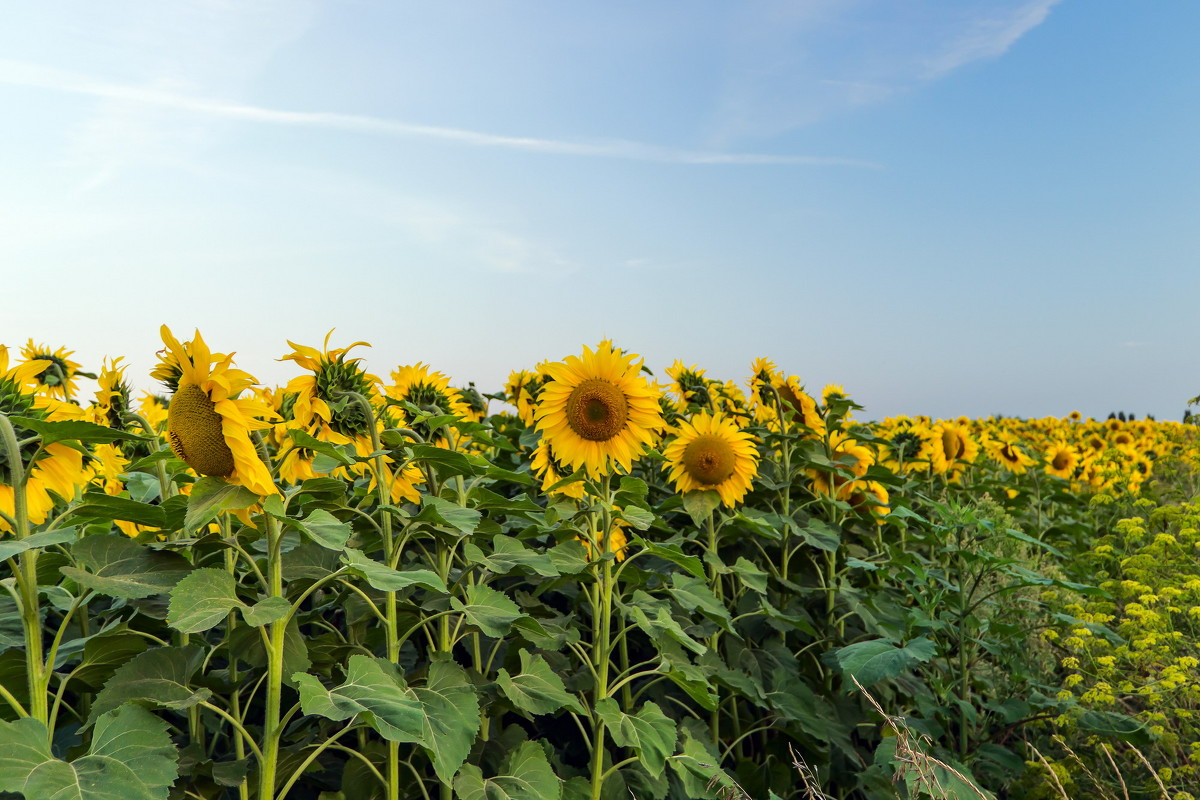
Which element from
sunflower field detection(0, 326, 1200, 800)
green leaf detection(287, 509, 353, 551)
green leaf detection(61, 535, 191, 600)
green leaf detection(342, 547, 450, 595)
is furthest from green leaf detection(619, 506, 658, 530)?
green leaf detection(61, 535, 191, 600)

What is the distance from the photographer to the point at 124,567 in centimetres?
200

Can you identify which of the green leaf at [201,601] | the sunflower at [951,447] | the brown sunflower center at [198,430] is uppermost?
the sunflower at [951,447]

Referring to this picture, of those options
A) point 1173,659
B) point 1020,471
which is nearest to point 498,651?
point 1173,659

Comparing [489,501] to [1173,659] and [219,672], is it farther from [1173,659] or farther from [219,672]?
[1173,659]

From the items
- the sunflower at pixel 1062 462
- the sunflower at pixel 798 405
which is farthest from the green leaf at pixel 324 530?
the sunflower at pixel 1062 462

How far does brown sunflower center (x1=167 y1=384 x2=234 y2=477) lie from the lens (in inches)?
78.0

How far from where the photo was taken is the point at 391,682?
81.3 inches

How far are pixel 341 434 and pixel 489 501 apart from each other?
0.50 meters

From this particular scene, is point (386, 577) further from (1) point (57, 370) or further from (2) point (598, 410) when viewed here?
(1) point (57, 370)

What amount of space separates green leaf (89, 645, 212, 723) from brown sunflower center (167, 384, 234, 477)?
0.46 m

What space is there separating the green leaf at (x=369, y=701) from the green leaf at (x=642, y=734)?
838mm

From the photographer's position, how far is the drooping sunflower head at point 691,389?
4.58 metres

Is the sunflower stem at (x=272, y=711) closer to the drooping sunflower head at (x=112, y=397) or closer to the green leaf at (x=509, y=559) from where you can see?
the green leaf at (x=509, y=559)

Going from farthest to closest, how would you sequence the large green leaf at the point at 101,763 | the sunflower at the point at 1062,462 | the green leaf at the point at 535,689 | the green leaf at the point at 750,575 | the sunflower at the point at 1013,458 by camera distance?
the sunflower at the point at 1062,462, the sunflower at the point at 1013,458, the green leaf at the point at 750,575, the green leaf at the point at 535,689, the large green leaf at the point at 101,763
